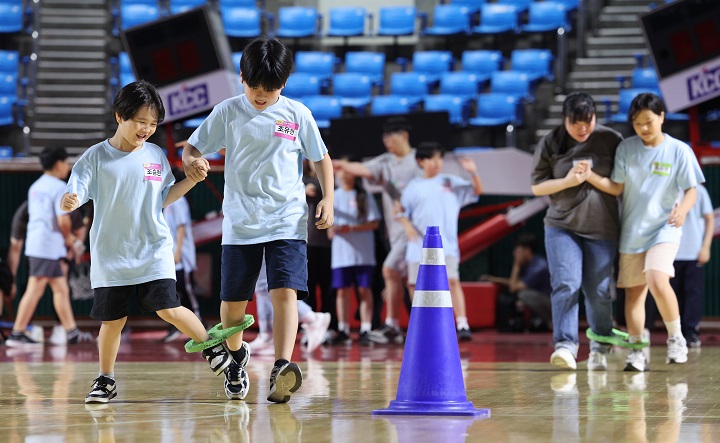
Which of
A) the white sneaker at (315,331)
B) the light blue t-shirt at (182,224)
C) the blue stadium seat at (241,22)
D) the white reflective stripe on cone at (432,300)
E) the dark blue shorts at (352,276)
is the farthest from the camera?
the blue stadium seat at (241,22)

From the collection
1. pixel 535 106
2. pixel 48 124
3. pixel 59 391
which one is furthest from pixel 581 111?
pixel 48 124

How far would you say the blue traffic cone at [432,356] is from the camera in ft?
16.6

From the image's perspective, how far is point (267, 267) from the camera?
5.79 meters

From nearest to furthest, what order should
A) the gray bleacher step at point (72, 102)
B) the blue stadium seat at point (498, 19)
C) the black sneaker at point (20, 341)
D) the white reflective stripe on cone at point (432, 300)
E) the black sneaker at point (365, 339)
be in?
the white reflective stripe on cone at point (432, 300), the black sneaker at point (365, 339), the black sneaker at point (20, 341), the gray bleacher step at point (72, 102), the blue stadium seat at point (498, 19)

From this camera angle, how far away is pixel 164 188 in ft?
19.0

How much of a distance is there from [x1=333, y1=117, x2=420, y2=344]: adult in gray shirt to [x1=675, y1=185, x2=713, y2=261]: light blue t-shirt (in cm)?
266

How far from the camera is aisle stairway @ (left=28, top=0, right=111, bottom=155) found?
17734 millimetres

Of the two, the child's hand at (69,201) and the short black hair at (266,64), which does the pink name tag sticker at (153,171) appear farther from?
the short black hair at (266,64)

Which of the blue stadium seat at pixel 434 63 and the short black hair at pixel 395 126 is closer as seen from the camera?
the short black hair at pixel 395 126

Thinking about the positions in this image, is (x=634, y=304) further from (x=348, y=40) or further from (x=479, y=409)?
(x=348, y=40)

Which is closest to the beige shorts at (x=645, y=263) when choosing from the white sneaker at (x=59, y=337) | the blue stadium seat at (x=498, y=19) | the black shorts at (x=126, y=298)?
the black shorts at (x=126, y=298)

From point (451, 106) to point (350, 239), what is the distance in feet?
20.4

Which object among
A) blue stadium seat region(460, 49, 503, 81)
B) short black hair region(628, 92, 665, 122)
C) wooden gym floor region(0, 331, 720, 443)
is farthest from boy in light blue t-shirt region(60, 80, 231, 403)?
blue stadium seat region(460, 49, 503, 81)

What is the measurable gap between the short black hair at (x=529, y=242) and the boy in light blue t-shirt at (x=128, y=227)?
760 centimetres
